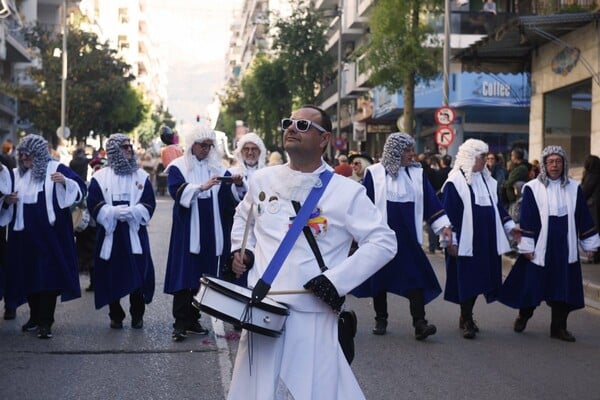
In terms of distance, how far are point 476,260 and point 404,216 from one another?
0.86 m

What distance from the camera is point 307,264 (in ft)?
15.4

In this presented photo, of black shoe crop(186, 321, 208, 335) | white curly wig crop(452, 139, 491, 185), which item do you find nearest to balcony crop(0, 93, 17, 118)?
black shoe crop(186, 321, 208, 335)

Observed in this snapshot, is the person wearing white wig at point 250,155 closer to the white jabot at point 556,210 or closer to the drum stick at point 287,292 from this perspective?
the white jabot at point 556,210

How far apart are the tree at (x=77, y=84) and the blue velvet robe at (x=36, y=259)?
44.5 m

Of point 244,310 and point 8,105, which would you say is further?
point 8,105

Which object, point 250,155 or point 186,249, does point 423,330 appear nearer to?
point 186,249

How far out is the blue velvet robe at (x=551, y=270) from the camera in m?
10.1

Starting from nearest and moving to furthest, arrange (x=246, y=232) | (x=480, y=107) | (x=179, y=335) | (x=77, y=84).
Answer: (x=246, y=232), (x=179, y=335), (x=480, y=107), (x=77, y=84)

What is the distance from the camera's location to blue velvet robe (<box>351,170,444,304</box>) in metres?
9.95

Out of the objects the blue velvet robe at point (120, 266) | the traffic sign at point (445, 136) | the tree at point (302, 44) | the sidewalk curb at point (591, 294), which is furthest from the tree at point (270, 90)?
the blue velvet robe at point (120, 266)

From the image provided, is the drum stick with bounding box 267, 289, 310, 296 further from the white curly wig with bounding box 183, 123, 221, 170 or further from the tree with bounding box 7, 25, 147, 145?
the tree with bounding box 7, 25, 147, 145

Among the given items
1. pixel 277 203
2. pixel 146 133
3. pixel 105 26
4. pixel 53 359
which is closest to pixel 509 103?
pixel 53 359

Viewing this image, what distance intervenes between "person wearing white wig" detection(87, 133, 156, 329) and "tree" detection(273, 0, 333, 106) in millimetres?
42604

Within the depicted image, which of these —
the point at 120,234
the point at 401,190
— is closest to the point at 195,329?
the point at 120,234
